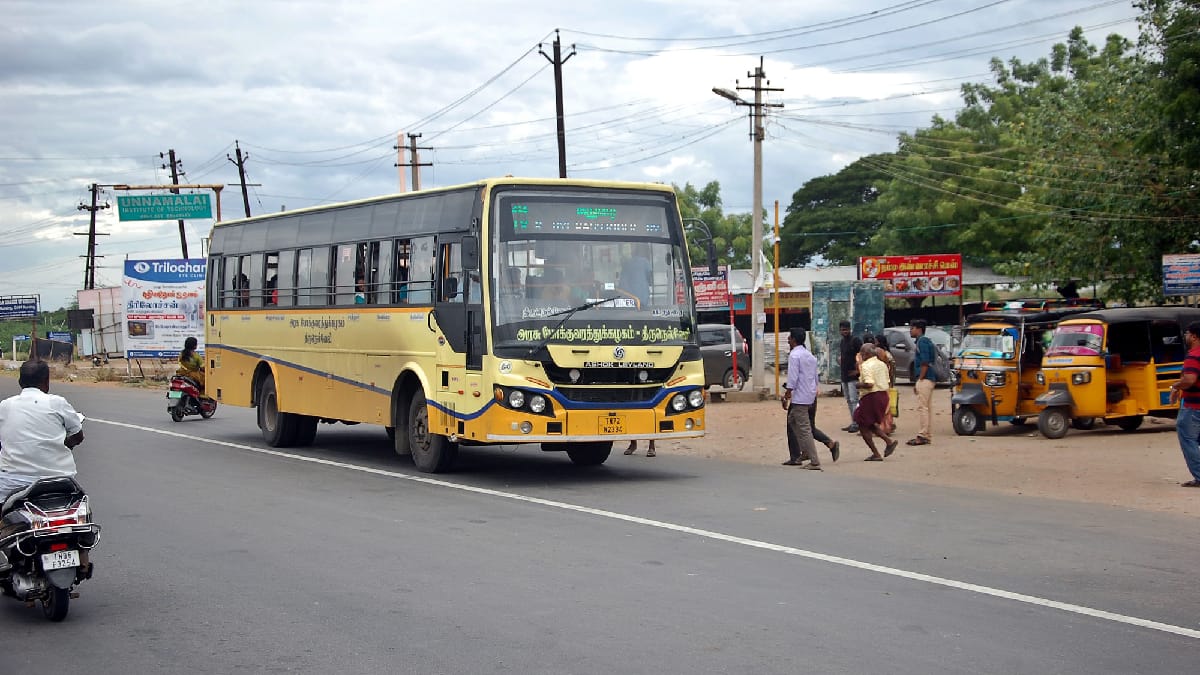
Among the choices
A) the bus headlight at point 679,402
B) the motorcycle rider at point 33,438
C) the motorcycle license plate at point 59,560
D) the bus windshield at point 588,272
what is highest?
the bus windshield at point 588,272

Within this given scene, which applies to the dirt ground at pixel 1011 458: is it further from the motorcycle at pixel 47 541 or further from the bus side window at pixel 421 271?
the motorcycle at pixel 47 541

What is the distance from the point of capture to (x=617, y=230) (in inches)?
600

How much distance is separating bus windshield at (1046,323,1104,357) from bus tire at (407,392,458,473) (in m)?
10.7

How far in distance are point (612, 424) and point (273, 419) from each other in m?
8.14

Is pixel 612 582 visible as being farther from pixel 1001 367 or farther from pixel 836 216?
pixel 836 216

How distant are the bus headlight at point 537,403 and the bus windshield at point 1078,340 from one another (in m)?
10.4

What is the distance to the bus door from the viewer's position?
14.7 meters

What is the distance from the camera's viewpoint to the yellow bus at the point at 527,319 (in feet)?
48.0

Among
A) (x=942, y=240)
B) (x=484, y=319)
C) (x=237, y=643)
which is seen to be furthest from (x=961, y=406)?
(x=942, y=240)

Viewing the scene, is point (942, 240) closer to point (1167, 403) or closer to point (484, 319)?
point (1167, 403)

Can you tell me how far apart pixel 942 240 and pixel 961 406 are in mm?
43192

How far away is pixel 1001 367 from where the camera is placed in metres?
21.6

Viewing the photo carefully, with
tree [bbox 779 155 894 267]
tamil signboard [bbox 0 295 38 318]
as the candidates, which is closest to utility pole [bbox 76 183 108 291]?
tamil signboard [bbox 0 295 38 318]

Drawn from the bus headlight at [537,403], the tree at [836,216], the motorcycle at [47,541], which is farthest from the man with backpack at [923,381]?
the tree at [836,216]
